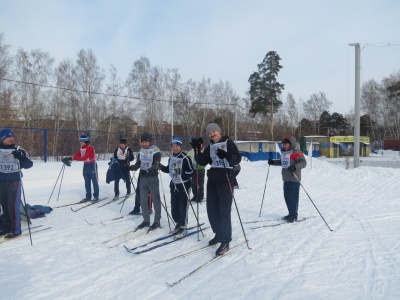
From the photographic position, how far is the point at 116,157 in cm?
Result: 829

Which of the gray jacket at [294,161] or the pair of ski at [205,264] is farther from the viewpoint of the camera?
the gray jacket at [294,161]

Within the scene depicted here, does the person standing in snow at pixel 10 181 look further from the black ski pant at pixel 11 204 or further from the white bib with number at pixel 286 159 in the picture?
the white bib with number at pixel 286 159

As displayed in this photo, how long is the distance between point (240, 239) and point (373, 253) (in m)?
1.84

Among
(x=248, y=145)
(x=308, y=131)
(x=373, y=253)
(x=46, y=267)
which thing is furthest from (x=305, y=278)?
(x=308, y=131)

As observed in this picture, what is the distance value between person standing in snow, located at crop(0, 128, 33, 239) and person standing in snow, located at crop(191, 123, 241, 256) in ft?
10.3

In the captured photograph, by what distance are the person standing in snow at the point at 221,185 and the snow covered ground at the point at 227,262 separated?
33 cm

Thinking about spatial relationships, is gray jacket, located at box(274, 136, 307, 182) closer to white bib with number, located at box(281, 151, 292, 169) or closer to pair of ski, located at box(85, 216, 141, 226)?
white bib with number, located at box(281, 151, 292, 169)

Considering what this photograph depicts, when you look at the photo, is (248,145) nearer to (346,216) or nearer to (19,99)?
(19,99)

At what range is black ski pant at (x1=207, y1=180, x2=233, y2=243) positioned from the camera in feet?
13.8

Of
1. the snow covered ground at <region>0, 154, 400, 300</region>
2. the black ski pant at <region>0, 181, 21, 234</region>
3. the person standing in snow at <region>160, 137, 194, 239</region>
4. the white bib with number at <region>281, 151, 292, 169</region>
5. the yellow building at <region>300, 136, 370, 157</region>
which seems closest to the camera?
the snow covered ground at <region>0, 154, 400, 300</region>

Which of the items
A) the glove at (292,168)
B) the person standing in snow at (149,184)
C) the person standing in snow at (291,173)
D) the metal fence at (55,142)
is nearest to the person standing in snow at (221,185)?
the person standing in snow at (149,184)

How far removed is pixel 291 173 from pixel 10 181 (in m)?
5.06

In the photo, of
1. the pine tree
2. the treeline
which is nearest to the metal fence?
the treeline

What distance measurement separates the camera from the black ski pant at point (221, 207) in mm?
4191
